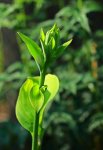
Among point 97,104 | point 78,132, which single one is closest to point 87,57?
A: point 97,104

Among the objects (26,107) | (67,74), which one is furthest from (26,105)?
(67,74)

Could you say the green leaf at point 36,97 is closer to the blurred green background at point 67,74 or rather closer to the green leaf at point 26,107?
the green leaf at point 26,107

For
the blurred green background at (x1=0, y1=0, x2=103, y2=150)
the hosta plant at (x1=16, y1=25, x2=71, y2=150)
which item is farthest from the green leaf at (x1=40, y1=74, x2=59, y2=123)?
the blurred green background at (x1=0, y1=0, x2=103, y2=150)

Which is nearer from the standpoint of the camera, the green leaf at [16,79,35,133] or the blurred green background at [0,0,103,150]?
the green leaf at [16,79,35,133]

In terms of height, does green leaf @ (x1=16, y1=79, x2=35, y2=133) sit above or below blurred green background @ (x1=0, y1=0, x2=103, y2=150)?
above

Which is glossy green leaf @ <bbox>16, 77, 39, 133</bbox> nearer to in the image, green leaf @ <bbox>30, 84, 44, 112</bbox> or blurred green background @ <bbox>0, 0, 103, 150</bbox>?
green leaf @ <bbox>30, 84, 44, 112</bbox>

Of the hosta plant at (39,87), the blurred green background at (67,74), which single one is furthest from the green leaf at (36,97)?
the blurred green background at (67,74)
